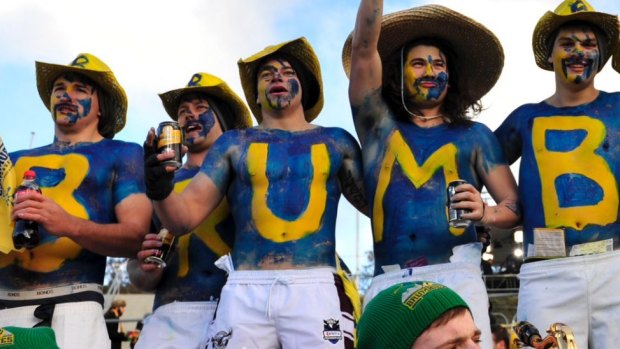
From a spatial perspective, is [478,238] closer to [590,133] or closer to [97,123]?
[590,133]

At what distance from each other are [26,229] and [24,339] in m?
1.55

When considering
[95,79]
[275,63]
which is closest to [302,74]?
[275,63]

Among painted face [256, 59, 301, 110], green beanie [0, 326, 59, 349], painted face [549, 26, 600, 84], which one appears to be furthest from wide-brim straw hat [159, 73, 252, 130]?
green beanie [0, 326, 59, 349]

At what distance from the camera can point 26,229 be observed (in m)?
4.48

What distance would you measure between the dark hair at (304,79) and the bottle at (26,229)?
1.54 meters

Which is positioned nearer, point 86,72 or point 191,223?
point 191,223

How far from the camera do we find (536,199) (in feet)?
15.3

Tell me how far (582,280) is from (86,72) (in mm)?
3328

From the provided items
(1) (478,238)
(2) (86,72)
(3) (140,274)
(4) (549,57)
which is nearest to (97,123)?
(2) (86,72)

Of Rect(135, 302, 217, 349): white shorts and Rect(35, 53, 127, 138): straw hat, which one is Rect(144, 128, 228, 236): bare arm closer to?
Rect(135, 302, 217, 349): white shorts

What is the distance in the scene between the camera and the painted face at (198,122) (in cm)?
555

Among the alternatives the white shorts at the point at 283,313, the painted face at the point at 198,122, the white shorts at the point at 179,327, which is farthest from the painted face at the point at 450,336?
the painted face at the point at 198,122

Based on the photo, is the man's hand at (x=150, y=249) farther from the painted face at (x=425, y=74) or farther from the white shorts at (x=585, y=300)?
the white shorts at (x=585, y=300)

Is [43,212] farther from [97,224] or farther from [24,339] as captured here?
[24,339]
